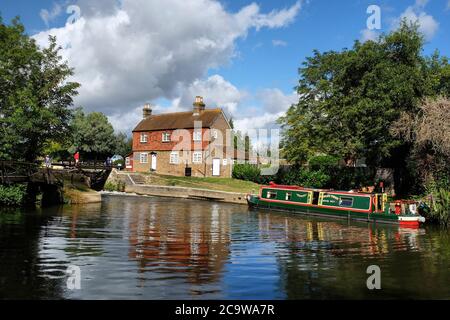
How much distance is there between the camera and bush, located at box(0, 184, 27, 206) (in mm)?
22812

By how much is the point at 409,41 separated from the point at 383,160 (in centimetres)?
937

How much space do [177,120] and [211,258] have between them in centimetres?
3687

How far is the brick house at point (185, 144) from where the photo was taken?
145 feet

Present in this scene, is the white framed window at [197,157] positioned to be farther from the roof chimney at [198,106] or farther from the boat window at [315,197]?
the boat window at [315,197]

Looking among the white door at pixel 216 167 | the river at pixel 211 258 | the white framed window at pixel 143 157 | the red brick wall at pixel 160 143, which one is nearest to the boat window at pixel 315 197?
the river at pixel 211 258

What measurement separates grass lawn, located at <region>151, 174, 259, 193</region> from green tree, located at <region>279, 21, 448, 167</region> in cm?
717

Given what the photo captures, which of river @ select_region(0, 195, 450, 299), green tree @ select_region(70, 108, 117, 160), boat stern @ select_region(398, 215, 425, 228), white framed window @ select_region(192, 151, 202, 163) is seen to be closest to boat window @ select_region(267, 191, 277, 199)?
river @ select_region(0, 195, 450, 299)

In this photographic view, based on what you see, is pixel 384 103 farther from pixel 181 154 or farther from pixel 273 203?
pixel 181 154

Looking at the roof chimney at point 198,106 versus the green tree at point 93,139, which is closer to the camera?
the roof chimney at point 198,106

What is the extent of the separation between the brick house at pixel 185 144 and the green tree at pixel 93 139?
10.0 meters

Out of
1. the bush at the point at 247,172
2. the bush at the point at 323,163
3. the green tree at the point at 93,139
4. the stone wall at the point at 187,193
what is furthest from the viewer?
the green tree at the point at 93,139

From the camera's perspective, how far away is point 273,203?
93.7 feet

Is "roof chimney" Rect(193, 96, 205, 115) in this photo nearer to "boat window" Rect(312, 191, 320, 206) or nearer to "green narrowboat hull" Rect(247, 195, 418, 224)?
"green narrowboat hull" Rect(247, 195, 418, 224)

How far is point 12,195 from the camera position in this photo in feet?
75.5
